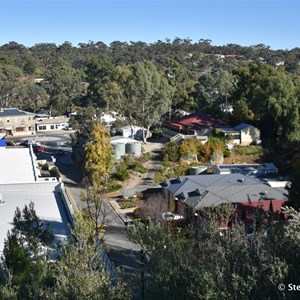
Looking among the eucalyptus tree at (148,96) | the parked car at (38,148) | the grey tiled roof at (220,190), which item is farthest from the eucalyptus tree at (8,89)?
the grey tiled roof at (220,190)

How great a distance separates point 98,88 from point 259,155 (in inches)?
840

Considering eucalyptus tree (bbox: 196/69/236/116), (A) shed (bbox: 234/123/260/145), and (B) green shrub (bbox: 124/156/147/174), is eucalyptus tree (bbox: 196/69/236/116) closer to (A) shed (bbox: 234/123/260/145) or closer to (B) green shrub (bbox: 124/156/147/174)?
(A) shed (bbox: 234/123/260/145)

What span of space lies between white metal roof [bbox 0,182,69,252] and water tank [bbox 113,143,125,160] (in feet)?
30.3

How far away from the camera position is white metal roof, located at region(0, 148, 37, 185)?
22.9 m

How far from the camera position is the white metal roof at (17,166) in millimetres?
22944

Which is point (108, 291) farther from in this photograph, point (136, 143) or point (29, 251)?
point (136, 143)

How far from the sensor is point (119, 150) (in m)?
31.0

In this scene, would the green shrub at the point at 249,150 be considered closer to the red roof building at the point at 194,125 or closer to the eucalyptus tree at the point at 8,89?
the red roof building at the point at 194,125

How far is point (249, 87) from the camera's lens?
37.0 meters

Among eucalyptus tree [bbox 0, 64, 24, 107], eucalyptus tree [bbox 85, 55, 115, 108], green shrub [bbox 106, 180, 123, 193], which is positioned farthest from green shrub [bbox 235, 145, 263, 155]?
eucalyptus tree [bbox 0, 64, 24, 107]

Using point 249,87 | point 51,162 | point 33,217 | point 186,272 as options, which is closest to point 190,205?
point 33,217

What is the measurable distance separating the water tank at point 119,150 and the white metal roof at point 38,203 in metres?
9.25

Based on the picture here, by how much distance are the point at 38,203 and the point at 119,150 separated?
11.4m

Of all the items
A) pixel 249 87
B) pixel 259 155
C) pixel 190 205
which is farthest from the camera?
pixel 249 87
